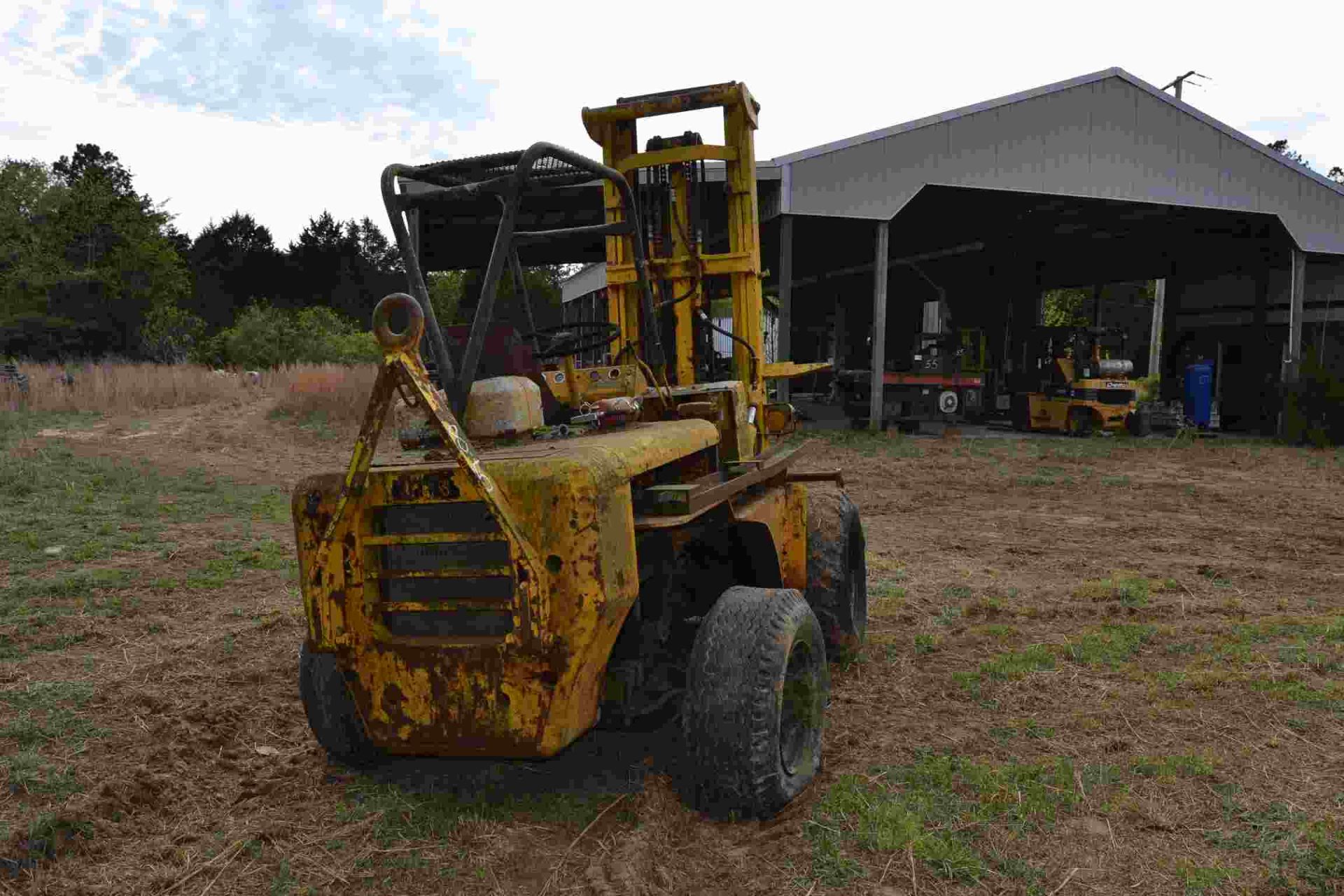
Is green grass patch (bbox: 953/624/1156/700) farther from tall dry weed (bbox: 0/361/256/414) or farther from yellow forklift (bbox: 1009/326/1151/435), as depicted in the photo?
tall dry weed (bbox: 0/361/256/414)

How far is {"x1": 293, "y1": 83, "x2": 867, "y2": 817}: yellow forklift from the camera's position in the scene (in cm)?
288

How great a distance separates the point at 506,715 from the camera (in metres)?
2.98

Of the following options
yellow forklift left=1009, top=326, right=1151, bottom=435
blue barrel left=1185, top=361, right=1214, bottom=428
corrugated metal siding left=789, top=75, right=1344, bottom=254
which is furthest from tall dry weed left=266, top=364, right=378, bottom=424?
blue barrel left=1185, top=361, right=1214, bottom=428

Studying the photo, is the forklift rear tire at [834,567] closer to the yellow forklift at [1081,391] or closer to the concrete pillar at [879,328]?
the concrete pillar at [879,328]

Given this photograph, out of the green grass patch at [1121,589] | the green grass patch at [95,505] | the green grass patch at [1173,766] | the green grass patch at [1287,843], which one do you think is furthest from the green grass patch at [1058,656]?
the green grass patch at [95,505]

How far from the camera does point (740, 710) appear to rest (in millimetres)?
3164

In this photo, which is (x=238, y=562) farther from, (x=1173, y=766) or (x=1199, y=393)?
(x=1199, y=393)

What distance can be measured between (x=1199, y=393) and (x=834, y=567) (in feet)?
60.0

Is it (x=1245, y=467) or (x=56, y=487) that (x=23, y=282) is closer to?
(x=56, y=487)

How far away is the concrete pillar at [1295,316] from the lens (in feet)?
63.5

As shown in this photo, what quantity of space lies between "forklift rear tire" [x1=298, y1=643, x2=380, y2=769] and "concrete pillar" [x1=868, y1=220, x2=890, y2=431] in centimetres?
1423

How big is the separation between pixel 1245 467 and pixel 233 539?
1336 cm

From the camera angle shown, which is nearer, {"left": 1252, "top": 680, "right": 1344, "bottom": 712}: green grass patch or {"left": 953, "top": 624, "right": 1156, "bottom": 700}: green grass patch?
{"left": 1252, "top": 680, "right": 1344, "bottom": 712}: green grass patch

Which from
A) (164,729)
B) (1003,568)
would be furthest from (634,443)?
(1003,568)
